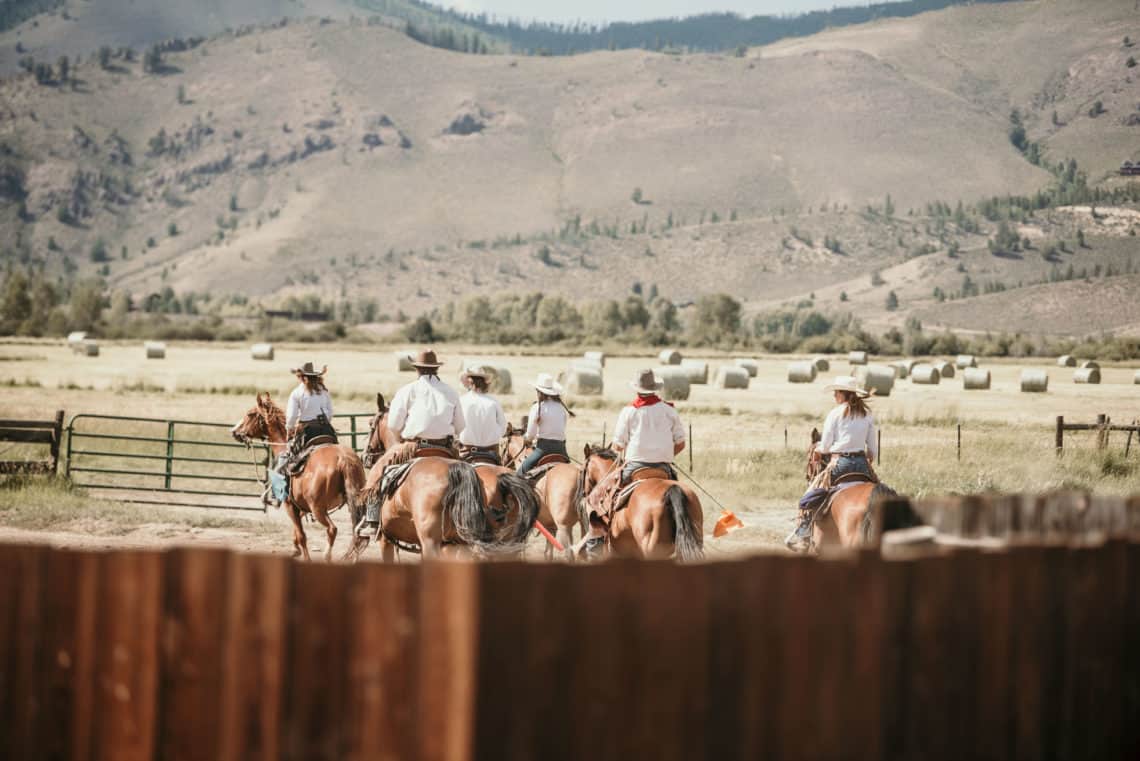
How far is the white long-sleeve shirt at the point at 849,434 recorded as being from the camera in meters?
12.4

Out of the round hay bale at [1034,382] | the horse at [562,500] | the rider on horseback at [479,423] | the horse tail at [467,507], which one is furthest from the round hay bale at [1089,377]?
the horse tail at [467,507]

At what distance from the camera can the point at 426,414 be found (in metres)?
12.7

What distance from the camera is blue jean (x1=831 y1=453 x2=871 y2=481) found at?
486 inches

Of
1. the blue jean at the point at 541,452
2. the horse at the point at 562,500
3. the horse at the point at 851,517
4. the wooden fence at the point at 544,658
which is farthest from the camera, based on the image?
the blue jean at the point at 541,452

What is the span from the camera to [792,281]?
189 meters

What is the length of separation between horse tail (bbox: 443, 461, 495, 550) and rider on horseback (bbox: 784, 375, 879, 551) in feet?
10.1

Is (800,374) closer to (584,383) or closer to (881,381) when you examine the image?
(881,381)

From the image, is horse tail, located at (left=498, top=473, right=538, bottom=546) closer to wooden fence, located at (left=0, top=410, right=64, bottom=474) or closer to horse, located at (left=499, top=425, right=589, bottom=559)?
horse, located at (left=499, top=425, right=589, bottom=559)

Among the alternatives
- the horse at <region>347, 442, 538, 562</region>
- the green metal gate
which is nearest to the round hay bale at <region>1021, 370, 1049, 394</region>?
the green metal gate

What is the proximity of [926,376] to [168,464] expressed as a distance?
38033 mm

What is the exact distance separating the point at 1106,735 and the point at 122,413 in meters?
32.7

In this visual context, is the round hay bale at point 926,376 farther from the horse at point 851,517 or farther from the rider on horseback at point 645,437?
the rider on horseback at point 645,437

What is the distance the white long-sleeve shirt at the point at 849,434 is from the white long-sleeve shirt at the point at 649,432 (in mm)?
1523

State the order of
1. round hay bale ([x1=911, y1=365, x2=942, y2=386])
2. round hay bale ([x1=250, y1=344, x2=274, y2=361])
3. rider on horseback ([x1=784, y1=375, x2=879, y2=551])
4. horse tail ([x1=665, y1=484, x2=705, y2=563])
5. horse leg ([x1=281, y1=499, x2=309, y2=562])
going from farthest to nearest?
round hay bale ([x1=250, y1=344, x2=274, y2=361])
round hay bale ([x1=911, y1=365, x2=942, y2=386])
horse leg ([x1=281, y1=499, x2=309, y2=562])
rider on horseback ([x1=784, y1=375, x2=879, y2=551])
horse tail ([x1=665, y1=484, x2=705, y2=563])
